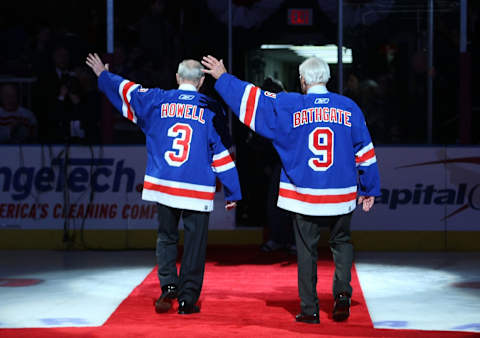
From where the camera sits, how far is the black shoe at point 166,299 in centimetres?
614

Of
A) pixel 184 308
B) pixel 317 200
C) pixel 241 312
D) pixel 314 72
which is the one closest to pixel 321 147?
pixel 317 200

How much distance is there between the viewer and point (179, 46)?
11.1m

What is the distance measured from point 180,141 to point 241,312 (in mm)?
1301

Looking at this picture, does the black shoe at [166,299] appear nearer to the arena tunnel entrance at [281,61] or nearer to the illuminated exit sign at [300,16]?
the arena tunnel entrance at [281,61]

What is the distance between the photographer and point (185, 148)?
20.1 feet

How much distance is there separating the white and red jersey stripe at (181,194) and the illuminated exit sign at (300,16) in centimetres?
533

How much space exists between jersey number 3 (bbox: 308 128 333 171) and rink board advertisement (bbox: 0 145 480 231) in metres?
3.93

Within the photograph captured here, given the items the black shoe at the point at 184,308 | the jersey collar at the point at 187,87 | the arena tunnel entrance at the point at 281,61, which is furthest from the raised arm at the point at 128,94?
the arena tunnel entrance at the point at 281,61

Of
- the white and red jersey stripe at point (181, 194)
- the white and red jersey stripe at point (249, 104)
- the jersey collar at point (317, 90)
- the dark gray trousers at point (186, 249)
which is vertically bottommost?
the dark gray trousers at point (186, 249)

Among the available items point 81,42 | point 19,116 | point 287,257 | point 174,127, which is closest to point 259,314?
point 174,127

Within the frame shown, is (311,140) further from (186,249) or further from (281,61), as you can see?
(281,61)

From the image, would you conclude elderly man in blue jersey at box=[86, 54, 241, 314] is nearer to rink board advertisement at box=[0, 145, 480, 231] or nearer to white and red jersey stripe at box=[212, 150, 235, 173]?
white and red jersey stripe at box=[212, 150, 235, 173]

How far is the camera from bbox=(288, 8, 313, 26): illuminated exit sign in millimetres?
11032

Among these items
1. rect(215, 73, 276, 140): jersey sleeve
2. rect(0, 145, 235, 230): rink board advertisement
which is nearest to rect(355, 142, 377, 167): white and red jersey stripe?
rect(215, 73, 276, 140): jersey sleeve
